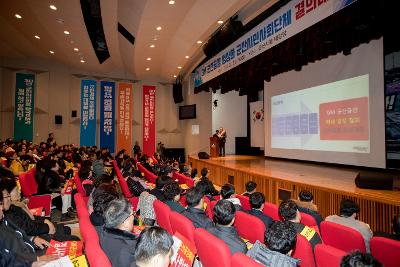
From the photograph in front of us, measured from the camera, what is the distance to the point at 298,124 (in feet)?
23.2

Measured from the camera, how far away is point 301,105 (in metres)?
7.03

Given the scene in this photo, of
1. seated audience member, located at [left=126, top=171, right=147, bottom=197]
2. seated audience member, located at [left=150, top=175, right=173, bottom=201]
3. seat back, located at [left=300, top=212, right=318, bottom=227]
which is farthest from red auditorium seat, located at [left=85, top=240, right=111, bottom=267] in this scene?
seated audience member, located at [left=126, top=171, right=147, bottom=197]

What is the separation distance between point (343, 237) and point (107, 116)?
11.3m

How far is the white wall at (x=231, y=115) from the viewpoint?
1152 cm

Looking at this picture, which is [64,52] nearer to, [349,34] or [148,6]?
[148,6]

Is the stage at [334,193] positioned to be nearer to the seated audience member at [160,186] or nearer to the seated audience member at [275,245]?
the seated audience member at [160,186]

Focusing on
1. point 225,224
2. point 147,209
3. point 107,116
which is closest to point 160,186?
point 147,209

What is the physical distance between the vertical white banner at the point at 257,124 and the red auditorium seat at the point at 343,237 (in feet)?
26.9

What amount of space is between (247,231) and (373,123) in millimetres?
4041

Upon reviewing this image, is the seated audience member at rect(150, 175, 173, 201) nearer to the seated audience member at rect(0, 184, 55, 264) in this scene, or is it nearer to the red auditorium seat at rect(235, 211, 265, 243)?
the red auditorium seat at rect(235, 211, 265, 243)

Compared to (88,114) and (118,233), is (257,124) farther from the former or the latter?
(118,233)

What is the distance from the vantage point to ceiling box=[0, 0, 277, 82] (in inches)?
241

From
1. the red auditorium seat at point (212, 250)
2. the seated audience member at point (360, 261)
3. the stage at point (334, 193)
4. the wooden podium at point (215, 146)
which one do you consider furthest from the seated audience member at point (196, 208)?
the wooden podium at point (215, 146)

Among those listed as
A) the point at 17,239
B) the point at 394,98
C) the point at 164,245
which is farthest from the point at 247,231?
the point at 394,98
